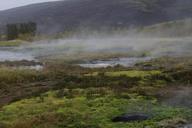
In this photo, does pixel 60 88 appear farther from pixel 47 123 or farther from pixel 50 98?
pixel 47 123

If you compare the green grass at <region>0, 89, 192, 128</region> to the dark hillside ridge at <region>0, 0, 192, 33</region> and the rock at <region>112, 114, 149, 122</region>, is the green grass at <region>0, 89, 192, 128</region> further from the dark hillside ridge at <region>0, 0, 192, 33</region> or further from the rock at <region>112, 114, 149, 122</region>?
the dark hillside ridge at <region>0, 0, 192, 33</region>

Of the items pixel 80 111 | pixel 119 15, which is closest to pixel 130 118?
pixel 80 111

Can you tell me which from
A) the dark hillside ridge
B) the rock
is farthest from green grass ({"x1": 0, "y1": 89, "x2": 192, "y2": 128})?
the dark hillside ridge

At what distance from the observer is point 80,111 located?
23484mm

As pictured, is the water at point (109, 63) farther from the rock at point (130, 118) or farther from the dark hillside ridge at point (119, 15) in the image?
the dark hillside ridge at point (119, 15)

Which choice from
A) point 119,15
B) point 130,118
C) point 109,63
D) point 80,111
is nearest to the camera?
point 130,118

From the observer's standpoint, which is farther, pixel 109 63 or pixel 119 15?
pixel 119 15

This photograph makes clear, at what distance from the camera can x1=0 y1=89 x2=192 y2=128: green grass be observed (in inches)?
825

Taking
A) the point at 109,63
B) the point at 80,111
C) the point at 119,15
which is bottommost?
the point at 109,63

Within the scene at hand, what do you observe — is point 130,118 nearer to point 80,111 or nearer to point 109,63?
point 80,111

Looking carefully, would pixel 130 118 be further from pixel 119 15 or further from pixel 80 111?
pixel 119 15

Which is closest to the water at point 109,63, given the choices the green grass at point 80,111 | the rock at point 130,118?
the green grass at point 80,111

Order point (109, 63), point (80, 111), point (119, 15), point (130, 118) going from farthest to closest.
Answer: point (119, 15)
point (109, 63)
point (80, 111)
point (130, 118)

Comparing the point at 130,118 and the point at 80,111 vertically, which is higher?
the point at 80,111
